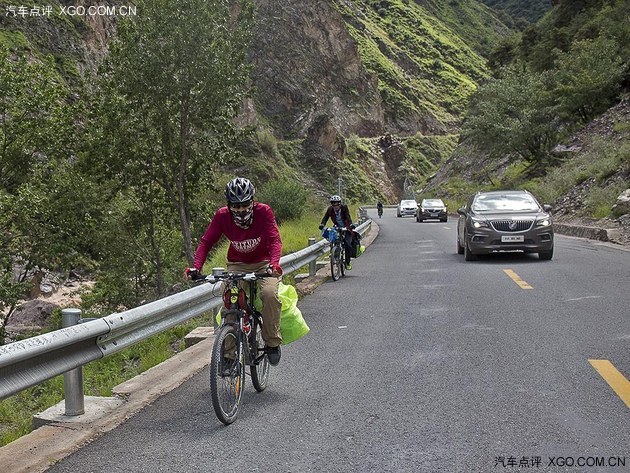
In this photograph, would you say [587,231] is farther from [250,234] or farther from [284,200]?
[250,234]

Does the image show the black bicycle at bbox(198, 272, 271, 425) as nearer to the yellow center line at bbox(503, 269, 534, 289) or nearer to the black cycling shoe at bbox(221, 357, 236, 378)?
the black cycling shoe at bbox(221, 357, 236, 378)

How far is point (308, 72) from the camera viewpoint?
327ft

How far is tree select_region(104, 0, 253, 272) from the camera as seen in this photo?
68.2 ft

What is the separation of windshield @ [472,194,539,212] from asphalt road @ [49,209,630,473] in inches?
260

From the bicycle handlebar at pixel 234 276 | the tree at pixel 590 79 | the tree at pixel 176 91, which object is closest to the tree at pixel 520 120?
the tree at pixel 590 79

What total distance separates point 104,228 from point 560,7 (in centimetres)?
4983

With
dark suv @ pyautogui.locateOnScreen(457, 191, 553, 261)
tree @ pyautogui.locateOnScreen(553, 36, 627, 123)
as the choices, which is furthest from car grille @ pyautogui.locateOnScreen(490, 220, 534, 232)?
tree @ pyautogui.locateOnScreen(553, 36, 627, 123)

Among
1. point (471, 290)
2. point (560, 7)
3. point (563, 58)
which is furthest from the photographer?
point (560, 7)

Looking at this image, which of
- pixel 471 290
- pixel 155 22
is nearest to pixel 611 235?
pixel 471 290

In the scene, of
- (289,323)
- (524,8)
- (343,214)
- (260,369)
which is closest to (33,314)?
(343,214)

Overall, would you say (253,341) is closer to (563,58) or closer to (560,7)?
(563,58)

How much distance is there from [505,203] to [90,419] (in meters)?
13.3

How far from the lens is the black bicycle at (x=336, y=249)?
45.3 feet

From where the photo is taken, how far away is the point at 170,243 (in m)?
27.4
